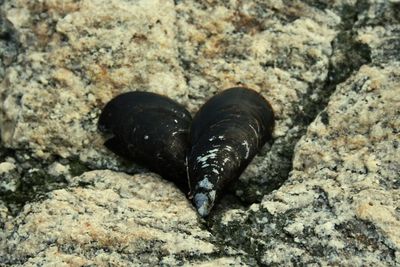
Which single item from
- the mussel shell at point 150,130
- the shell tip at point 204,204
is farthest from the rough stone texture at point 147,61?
the shell tip at point 204,204

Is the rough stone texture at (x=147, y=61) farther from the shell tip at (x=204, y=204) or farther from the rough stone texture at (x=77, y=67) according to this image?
the shell tip at (x=204, y=204)

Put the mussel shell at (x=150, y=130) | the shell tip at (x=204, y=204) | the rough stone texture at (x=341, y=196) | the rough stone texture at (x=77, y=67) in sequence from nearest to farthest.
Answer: the rough stone texture at (x=341, y=196) < the shell tip at (x=204, y=204) < the mussel shell at (x=150, y=130) < the rough stone texture at (x=77, y=67)

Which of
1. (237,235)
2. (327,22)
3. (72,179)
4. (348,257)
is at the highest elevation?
(327,22)

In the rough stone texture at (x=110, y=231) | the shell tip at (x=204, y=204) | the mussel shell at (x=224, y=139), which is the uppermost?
the mussel shell at (x=224, y=139)

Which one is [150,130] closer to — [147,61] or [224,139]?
[224,139]

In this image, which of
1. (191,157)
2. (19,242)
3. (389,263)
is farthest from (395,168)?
(19,242)

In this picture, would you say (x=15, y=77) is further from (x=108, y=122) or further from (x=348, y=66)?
(x=348, y=66)
